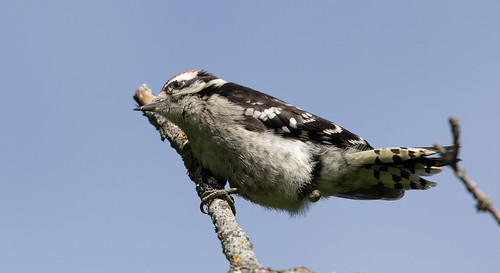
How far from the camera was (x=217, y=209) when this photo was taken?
15.5 ft

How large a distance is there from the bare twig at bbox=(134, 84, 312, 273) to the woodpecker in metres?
Result: 0.20

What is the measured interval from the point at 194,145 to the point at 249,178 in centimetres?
71

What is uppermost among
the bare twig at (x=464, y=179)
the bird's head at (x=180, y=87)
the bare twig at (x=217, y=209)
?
the bird's head at (x=180, y=87)

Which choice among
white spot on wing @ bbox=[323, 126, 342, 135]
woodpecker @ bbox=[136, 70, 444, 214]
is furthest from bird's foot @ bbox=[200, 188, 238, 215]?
white spot on wing @ bbox=[323, 126, 342, 135]

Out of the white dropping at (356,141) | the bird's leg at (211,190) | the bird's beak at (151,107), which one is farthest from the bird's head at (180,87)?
the white dropping at (356,141)

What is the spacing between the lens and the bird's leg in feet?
16.7

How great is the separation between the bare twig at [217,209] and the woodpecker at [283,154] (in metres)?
0.20

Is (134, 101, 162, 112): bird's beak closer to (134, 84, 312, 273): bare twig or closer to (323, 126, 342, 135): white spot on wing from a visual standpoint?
(134, 84, 312, 273): bare twig

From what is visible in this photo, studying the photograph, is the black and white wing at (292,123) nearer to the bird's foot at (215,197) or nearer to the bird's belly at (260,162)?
the bird's belly at (260,162)

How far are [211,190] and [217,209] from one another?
51 centimetres

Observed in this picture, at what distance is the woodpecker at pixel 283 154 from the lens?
536cm

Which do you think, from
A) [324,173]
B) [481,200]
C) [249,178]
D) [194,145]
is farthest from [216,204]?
[481,200]

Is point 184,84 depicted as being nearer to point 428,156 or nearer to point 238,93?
point 238,93

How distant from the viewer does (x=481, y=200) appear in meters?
1.60
